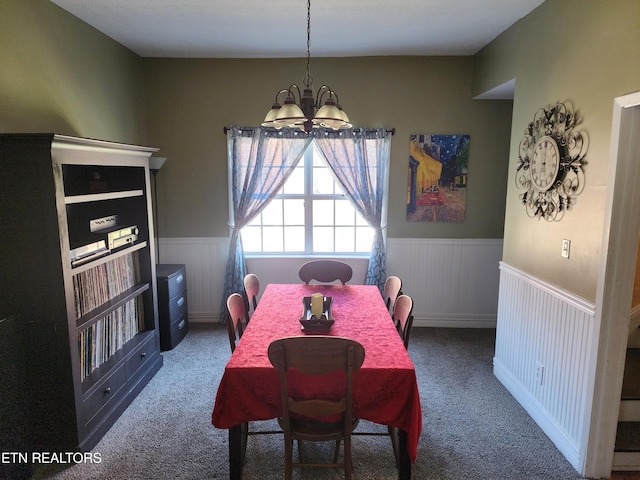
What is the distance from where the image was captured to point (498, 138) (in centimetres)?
416

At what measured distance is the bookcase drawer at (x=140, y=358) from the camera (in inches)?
117

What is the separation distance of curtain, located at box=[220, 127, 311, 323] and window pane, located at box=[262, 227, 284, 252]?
0.98ft

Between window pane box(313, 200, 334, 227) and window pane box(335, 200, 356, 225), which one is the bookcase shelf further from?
window pane box(335, 200, 356, 225)

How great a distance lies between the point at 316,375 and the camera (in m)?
1.85

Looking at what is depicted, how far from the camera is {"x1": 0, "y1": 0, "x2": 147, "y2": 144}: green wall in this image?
95.7 inches

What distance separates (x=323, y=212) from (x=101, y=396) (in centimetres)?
271

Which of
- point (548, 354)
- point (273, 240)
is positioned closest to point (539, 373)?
point (548, 354)

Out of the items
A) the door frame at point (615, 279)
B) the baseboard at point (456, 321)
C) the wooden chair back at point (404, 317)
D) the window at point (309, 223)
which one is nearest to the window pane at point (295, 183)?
the window at point (309, 223)

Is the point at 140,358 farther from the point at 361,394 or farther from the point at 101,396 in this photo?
the point at 361,394

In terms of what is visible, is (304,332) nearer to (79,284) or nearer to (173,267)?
(79,284)

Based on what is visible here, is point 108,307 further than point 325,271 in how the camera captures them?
No

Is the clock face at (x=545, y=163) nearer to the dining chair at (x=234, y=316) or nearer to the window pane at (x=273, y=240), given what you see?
the dining chair at (x=234, y=316)

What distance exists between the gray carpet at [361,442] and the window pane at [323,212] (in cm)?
182

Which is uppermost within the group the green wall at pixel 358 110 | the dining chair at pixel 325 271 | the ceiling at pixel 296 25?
the ceiling at pixel 296 25
